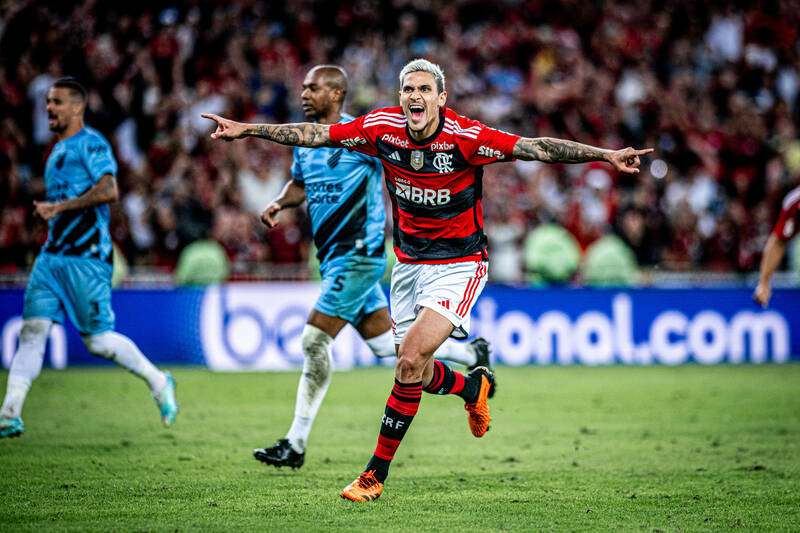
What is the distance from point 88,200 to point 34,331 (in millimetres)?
1179

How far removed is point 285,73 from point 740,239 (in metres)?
9.17

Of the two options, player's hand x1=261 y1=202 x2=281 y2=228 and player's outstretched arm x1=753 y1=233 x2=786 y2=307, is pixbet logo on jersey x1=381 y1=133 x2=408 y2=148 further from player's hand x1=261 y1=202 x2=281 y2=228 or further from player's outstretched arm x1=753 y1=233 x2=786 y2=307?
player's outstretched arm x1=753 y1=233 x2=786 y2=307

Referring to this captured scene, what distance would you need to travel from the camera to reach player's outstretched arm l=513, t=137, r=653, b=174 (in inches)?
220

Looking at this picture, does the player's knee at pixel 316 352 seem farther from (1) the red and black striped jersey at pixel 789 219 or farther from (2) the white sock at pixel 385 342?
(1) the red and black striped jersey at pixel 789 219

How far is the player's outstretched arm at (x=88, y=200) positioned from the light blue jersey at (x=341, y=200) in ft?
5.48

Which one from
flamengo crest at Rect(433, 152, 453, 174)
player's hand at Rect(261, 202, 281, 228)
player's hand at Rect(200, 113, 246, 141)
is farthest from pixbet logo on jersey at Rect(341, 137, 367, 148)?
player's hand at Rect(261, 202, 281, 228)

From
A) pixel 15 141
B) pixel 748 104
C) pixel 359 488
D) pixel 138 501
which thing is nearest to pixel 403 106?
pixel 359 488

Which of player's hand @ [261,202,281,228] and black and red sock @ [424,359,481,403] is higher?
player's hand @ [261,202,281,228]

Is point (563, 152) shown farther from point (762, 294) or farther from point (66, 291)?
point (66, 291)

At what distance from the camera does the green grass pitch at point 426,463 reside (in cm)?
516

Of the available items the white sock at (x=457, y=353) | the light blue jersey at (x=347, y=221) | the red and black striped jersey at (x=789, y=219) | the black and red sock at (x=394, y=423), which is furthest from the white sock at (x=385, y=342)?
the red and black striped jersey at (x=789, y=219)

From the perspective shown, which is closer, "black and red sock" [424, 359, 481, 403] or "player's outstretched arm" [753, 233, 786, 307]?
"black and red sock" [424, 359, 481, 403]

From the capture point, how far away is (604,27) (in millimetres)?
21562

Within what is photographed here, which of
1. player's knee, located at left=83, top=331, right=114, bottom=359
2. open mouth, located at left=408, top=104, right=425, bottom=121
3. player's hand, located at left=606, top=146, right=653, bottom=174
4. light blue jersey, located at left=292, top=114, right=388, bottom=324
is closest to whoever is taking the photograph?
player's hand, located at left=606, top=146, right=653, bottom=174
